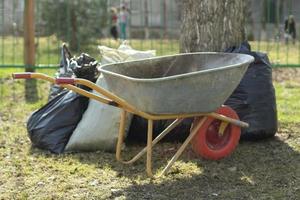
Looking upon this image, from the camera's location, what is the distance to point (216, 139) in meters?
4.70

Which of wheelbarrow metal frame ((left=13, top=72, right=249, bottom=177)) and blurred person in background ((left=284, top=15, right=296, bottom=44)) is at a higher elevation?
blurred person in background ((left=284, top=15, right=296, bottom=44))

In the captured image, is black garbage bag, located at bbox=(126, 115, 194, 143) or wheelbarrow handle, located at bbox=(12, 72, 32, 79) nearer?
wheelbarrow handle, located at bbox=(12, 72, 32, 79)

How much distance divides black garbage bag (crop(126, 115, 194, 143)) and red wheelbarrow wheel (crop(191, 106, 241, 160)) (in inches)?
14.4

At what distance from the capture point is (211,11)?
5.22 m

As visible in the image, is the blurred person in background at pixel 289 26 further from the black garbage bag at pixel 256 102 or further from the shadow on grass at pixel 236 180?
the shadow on grass at pixel 236 180

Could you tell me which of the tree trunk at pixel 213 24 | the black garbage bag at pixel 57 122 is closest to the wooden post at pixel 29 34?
the black garbage bag at pixel 57 122

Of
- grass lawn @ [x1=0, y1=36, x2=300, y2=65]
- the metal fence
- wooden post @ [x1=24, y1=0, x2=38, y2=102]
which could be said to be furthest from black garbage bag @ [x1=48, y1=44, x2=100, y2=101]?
the metal fence

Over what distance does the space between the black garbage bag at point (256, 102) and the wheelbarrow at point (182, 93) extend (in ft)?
1.35

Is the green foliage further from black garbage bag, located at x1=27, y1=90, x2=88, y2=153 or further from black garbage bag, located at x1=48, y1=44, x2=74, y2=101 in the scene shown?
black garbage bag, located at x1=27, y1=90, x2=88, y2=153

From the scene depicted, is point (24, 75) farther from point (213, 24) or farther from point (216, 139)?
point (213, 24)

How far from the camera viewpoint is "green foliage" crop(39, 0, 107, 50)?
14.1m

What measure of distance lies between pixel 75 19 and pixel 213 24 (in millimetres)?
9816

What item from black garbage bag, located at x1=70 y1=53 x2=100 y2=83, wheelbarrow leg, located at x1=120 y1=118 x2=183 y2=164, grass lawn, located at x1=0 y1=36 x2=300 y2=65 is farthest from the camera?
grass lawn, located at x1=0 y1=36 x2=300 y2=65

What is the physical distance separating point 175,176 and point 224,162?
0.50 m
